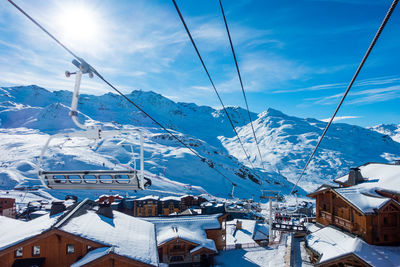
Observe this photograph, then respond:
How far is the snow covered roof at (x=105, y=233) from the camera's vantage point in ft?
41.7

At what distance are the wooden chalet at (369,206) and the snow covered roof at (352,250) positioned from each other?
0.52 meters

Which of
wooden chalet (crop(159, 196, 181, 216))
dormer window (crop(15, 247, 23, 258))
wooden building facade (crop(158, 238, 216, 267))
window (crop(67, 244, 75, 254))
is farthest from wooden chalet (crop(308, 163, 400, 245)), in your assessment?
wooden chalet (crop(159, 196, 181, 216))

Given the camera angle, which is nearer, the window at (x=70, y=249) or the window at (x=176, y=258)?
the window at (x=70, y=249)

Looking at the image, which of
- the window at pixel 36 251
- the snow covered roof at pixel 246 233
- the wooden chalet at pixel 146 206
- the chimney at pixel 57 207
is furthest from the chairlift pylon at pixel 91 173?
the wooden chalet at pixel 146 206

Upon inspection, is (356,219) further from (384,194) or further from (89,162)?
(89,162)

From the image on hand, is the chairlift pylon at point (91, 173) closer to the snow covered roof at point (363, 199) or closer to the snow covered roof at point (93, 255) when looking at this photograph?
the snow covered roof at point (93, 255)

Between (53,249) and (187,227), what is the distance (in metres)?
11.5

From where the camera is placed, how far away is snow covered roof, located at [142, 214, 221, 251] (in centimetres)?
1973

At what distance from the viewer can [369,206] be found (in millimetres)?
13930

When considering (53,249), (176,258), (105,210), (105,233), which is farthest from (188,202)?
(53,249)

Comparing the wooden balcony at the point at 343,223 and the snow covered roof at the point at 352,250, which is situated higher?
the wooden balcony at the point at 343,223

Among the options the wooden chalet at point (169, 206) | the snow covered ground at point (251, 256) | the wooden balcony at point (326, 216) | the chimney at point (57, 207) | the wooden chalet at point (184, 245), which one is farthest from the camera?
the wooden chalet at point (169, 206)

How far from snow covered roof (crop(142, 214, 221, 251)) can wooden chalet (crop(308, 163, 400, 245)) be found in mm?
9644

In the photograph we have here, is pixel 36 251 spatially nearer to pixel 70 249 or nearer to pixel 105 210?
pixel 70 249
